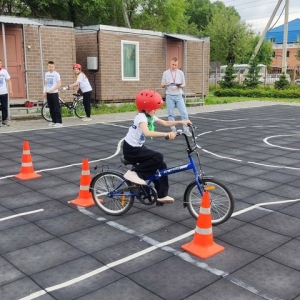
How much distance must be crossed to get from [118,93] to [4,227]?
13.8 metres

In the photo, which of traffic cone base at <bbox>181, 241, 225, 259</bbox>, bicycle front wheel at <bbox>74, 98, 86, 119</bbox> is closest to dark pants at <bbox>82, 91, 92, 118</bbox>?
bicycle front wheel at <bbox>74, 98, 86, 119</bbox>

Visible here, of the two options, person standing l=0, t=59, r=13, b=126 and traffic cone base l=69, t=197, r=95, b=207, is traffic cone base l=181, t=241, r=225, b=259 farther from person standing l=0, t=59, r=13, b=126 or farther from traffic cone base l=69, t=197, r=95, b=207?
person standing l=0, t=59, r=13, b=126

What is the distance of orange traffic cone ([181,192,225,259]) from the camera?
400 centimetres

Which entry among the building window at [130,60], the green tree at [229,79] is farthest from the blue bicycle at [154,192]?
the green tree at [229,79]

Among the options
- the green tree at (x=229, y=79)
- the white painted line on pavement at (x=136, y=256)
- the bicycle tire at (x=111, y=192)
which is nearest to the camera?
the white painted line on pavement at (x=136, y=256)

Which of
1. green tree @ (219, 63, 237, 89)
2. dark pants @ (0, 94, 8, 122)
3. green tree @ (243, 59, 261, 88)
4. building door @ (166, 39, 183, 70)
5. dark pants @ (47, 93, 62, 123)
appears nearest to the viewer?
dark pants @ (47, 93, 62, 123)

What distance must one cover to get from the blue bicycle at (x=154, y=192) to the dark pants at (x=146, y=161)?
2.7 inches

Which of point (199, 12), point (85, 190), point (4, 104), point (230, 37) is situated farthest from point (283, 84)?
point (199, 12)

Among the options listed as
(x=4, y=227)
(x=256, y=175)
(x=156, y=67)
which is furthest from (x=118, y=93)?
(x=4, y=227)

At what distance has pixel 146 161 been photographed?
4.85 meters

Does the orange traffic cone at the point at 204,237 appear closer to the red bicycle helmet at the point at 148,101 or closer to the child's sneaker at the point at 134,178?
the child's sneaker at the point at 134,178

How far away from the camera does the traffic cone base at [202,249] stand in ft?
13.1

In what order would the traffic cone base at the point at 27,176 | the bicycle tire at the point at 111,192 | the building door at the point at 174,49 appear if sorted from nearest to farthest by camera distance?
the bicycle tire at the point at 111,192, the traffic cone base at the point at 27,176, the building door at the point at 174,49

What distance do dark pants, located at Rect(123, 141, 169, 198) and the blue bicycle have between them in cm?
7
